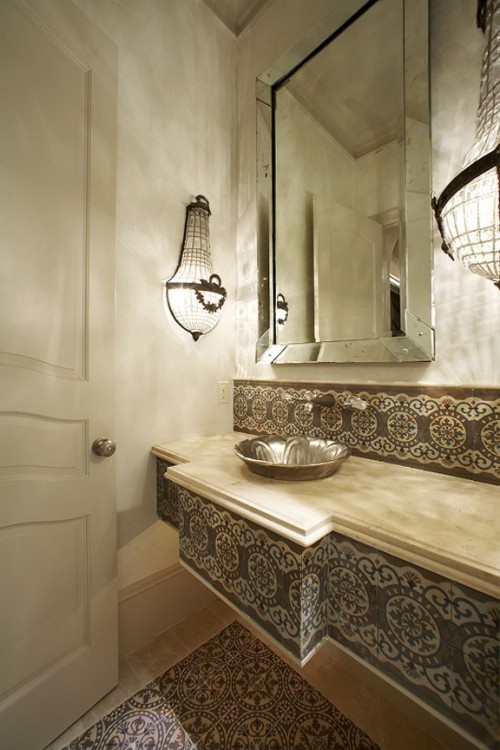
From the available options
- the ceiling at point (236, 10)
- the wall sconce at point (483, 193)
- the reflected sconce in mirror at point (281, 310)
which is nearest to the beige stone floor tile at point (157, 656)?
the reflected sconce in mirror at point (281, 310)

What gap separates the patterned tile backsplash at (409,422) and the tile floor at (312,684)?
2.80 ft

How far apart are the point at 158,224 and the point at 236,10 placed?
127 cm

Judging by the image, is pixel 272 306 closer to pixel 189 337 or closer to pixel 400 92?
pixel 189 337

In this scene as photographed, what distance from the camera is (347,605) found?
675mm

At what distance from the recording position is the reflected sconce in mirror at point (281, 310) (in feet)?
4.56

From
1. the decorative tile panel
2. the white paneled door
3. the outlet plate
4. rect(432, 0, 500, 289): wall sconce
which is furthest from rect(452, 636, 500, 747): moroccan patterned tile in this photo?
the outlet plate

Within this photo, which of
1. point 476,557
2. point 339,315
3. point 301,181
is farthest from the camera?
point 301,181

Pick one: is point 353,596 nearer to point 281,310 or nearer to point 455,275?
point 455,275

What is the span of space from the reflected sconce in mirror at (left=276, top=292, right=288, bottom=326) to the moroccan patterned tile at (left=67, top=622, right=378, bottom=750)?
1.41 metres

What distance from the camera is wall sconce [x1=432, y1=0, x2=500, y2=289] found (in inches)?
25.8

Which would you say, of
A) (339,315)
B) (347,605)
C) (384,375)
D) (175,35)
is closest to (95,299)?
(339,315)

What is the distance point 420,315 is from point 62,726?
5.72 ft

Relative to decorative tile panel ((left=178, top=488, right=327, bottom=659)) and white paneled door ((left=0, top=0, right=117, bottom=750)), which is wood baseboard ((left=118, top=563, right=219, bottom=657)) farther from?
decorative tile panel ((left=178, top=488, right=327, bottom=659))

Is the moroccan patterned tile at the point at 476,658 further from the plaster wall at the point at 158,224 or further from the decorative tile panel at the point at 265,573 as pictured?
the plaster wall at the point at 158,224
